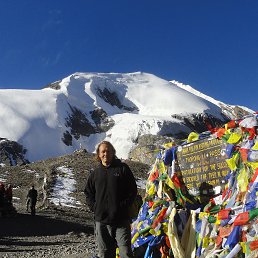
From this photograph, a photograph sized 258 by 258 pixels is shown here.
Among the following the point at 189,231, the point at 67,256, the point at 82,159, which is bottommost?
the point at 67,256

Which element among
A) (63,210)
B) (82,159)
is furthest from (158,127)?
(63,210)

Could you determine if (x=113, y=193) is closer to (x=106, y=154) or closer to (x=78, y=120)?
(x=106, y=154)

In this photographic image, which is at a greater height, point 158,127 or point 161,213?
point 158,127

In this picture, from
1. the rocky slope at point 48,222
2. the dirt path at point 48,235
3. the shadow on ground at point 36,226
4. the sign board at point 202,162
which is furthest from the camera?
the shadow on ground at point 36,226

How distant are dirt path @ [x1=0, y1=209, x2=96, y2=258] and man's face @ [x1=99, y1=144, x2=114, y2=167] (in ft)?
13.5

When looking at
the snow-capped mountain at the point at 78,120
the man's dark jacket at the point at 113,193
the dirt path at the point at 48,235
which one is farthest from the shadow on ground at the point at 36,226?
the snow-capped mountain at the point at 78,120

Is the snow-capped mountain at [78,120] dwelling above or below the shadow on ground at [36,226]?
above

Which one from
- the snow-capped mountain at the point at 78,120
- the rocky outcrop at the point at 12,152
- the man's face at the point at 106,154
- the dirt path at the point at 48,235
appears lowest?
the dirt path at the point at 48,235

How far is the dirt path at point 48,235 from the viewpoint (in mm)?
11453

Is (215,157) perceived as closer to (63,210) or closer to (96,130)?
(63,210)

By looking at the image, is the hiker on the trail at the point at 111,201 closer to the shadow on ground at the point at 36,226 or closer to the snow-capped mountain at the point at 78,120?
the shadow on ground at the point at 36,226

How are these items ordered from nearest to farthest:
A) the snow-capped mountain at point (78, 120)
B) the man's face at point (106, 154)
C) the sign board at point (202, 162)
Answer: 1. the man's face at point (106, 154)
2. the sign board at point (202, 162)
3. the snow-capped mountain at point (78, 120)

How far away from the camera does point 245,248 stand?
5.54 metres

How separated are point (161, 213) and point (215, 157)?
1.31 meters
